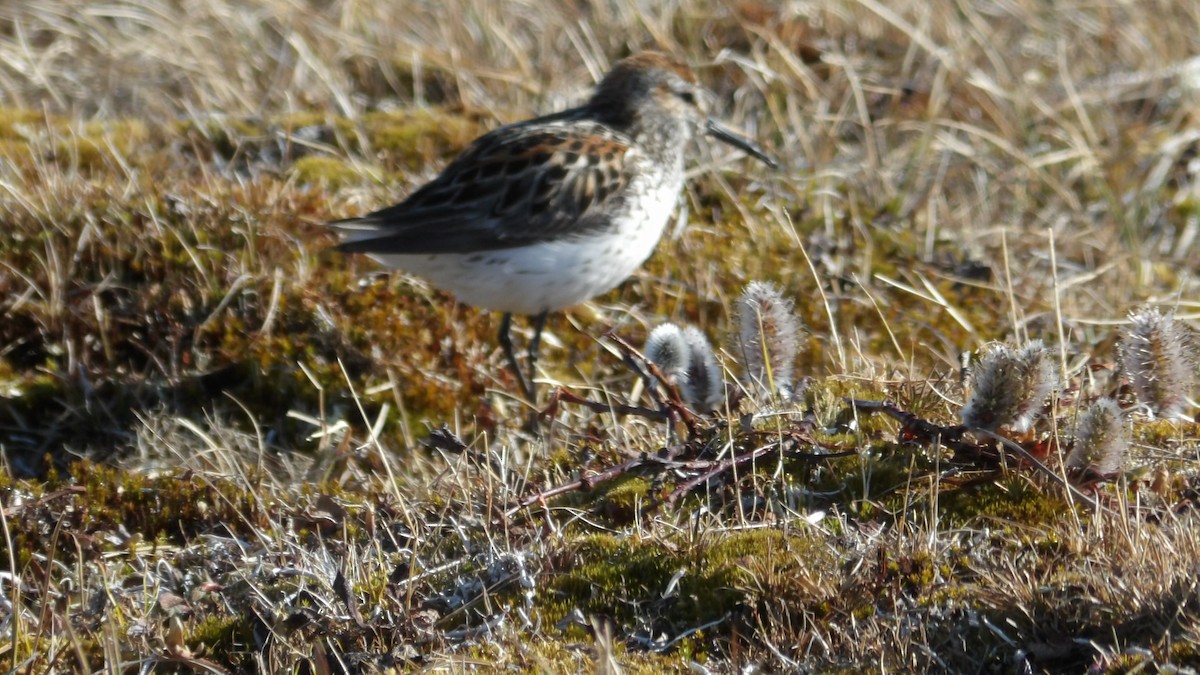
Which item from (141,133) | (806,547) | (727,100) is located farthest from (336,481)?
(727,100)

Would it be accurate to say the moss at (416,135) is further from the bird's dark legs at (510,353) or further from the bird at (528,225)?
the bird's dark legs at (510,353)

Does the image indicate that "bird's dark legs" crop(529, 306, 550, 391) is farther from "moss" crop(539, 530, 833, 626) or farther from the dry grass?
"moss" crop(539, 530, 833, 626)

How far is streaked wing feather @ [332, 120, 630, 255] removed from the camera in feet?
18.2

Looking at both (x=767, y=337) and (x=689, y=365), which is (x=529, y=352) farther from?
(x=767, y=337)

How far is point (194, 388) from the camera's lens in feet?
18.5

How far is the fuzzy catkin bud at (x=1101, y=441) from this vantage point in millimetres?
3441

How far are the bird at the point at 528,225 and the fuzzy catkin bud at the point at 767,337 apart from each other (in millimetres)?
1616

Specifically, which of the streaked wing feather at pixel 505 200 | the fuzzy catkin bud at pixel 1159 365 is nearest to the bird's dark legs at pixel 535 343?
the streaked wing feather at pixel 505 200

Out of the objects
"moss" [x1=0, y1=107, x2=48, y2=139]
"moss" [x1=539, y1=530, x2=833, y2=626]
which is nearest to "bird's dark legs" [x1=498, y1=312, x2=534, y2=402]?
"moss" [x1=539, y1=530, x2=833, y2=626]

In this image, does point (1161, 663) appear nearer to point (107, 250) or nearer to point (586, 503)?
point (586, 503)

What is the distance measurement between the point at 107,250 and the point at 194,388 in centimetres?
79

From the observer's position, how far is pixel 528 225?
5703 millimetres

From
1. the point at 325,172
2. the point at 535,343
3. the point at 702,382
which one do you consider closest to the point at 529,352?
the point at 535,343

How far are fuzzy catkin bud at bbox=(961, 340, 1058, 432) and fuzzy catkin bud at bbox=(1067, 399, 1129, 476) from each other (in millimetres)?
137
